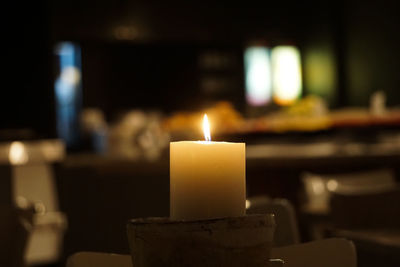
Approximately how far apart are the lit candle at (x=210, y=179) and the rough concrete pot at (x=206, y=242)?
2.3 inches

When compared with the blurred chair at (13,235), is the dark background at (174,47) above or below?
above

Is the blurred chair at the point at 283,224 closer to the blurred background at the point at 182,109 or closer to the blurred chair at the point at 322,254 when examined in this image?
the blurred background at the point at 182,109

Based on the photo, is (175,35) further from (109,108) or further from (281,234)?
(281,234)

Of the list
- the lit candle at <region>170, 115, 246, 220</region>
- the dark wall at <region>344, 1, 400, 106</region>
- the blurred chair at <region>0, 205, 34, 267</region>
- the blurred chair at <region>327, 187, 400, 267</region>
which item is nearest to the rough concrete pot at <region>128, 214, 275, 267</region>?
the lit candle at <region>170, 115, 246, 220</region>

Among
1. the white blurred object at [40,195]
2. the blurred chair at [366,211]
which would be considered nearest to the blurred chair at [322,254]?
the blurred chair at [366,211]

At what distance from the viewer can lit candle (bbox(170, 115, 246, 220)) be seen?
54 cm

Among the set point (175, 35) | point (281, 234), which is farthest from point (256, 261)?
point (175, 35)

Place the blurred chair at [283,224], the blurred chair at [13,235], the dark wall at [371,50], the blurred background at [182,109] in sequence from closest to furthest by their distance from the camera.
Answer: the blurred chair at [283,224] < the blurred chair at [13,235] < the blurred background at [182,109] < the dark wall at [371,50]

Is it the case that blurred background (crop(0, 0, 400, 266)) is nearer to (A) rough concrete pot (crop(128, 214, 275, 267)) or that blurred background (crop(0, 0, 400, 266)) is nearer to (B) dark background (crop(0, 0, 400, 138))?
(B) dark background (crop(0, 0, 400, 138))

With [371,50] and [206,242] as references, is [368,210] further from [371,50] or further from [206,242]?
[371,50]

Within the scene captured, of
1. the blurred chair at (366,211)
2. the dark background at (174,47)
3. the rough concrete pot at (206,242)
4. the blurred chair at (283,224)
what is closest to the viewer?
the rough concrete pot at (206,242)

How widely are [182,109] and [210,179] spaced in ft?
24.3

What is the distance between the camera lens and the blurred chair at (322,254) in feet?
1.94

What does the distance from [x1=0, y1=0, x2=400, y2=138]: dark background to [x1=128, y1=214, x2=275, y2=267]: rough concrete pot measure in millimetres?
5572
